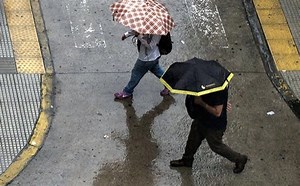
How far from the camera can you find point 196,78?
6176mm

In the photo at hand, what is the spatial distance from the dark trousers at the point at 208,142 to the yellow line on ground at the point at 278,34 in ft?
7.23

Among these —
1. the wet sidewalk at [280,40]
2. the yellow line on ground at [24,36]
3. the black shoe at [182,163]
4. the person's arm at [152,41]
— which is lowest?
the wet sidewalk at [280,40]

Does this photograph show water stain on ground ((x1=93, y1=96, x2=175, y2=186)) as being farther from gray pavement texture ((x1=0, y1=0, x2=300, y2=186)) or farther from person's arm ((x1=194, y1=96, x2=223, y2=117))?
person's arm ((x1=194, y1=96, x2=223, y2=117))

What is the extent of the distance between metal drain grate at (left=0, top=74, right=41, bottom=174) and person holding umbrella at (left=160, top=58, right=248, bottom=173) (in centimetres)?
202

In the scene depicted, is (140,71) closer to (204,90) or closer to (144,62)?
(144,62)

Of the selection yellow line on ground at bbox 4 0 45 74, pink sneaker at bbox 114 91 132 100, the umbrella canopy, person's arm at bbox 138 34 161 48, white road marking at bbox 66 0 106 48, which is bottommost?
pink sneaker at bbox 114 91 132 100

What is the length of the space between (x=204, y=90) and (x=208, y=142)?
0.94m

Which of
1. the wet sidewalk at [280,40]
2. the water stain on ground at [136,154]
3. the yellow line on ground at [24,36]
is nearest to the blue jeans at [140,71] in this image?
the water stain on ground at [136,154]

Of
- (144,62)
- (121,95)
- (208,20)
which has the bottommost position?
(208,20)

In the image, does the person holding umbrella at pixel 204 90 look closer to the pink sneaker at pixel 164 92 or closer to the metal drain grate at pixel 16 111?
the pink sneaker at pixel 164 92

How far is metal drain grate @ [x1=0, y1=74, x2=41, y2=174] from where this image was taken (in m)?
7.38

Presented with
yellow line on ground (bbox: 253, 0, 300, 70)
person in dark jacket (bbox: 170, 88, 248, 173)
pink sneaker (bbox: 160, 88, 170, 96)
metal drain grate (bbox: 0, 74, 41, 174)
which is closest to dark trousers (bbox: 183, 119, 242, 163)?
person in dark jacket (bbox: 170, 88, 248, 173)

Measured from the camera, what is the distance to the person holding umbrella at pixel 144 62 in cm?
732

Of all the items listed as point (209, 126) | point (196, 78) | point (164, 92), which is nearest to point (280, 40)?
point (164, 92)
